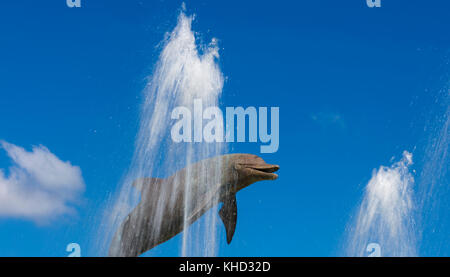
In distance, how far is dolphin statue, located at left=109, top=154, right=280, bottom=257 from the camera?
1491 centimetres

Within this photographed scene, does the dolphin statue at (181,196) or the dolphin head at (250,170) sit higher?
the dolphin head at (250,170)

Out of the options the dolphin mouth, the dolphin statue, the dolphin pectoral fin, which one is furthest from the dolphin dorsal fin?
the dolphin mouth

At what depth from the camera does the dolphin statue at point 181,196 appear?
14906 mm

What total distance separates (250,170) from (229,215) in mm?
2200

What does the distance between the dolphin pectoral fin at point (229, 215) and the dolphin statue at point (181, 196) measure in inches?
7.7

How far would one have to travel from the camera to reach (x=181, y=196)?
15.0m

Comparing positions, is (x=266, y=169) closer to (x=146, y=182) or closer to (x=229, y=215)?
(x=229, y=215)

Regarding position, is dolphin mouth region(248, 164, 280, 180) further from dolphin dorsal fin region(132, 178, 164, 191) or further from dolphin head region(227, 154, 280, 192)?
dolphin dorsal fin region(132, 178, 164, 191)

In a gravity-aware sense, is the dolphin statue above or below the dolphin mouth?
below

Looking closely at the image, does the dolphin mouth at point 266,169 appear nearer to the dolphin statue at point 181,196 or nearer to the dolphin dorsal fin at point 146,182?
the dolphin statue at point 181,196

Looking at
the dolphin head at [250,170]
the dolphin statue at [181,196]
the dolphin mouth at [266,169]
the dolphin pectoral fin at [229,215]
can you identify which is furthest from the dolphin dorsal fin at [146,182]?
the dolphin mouth at [266,169]
